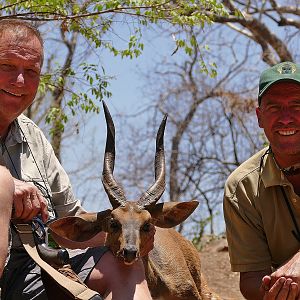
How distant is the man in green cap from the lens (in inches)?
195

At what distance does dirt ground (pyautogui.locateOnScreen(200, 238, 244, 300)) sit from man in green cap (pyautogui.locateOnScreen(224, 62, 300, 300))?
218 inches

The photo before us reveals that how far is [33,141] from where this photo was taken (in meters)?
4.98

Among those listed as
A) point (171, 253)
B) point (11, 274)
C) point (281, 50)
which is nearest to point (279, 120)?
point (11, 274)

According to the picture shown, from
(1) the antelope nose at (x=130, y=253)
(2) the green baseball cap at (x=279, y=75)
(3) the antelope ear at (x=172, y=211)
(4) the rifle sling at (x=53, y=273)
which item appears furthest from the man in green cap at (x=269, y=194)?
(4) the rifle sling at (x=53, y=273)

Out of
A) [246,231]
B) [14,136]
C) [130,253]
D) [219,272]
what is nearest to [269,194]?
[246,231]

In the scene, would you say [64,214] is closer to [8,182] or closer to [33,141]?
[33,141]

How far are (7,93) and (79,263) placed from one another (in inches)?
43.7

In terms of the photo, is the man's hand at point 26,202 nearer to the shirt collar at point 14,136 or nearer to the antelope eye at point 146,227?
the shirt collar at point 14,136

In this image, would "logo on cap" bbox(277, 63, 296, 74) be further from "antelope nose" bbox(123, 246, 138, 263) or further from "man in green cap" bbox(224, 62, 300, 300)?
"antelope nose" bbox(123, 246, 138, 263)

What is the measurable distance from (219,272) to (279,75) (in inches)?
316

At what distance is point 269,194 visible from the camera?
16.9ft

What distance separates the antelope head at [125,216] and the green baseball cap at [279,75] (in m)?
0.97

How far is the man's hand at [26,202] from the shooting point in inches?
160

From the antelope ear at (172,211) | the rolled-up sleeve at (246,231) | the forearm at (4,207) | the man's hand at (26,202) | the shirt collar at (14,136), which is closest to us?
the forearm at (4,207)
